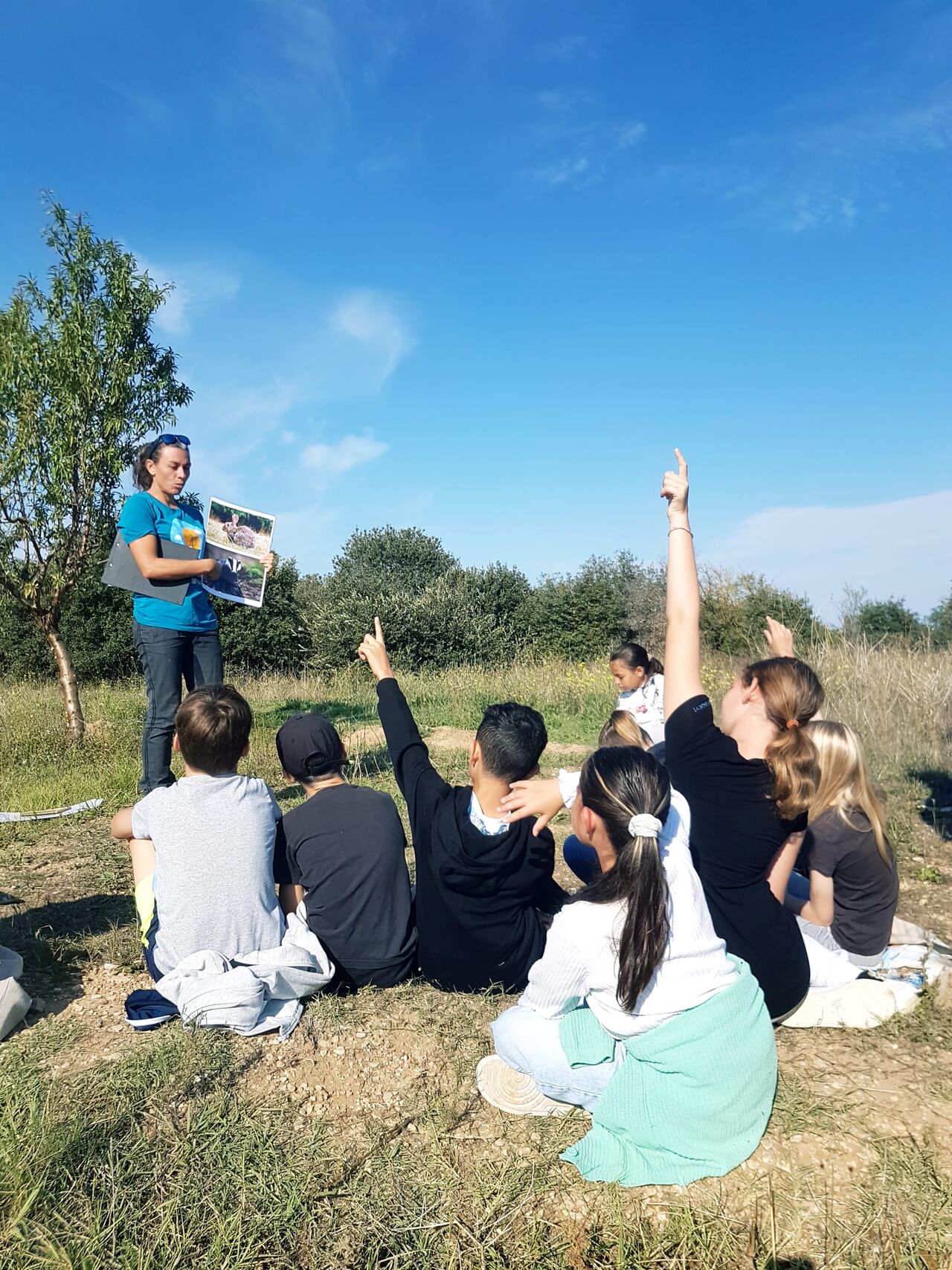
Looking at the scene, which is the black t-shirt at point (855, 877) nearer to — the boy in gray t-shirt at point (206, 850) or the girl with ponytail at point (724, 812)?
the girl with ponytail at point (724, 812)

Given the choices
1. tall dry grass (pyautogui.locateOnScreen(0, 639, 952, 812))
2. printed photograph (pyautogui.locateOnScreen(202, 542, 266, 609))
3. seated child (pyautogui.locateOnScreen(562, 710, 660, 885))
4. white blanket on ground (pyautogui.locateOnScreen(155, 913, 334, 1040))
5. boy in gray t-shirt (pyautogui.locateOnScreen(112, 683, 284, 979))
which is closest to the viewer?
white blanket on ground (pyautogui.locateOnScreen(155, 913, 334, 1040))

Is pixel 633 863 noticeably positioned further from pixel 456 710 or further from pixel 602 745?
pixel 456 710

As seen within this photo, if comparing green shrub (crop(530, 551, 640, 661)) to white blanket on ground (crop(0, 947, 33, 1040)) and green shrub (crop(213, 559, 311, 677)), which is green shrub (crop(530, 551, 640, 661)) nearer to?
green shrub (crop(213, 559, 311, 677))

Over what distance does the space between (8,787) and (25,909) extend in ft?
8.18

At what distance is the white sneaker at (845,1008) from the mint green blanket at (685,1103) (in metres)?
0.87

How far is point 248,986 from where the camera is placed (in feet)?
8.76

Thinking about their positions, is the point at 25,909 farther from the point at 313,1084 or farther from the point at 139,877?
the point at 313,1084

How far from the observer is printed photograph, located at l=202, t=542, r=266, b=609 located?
16.3ft

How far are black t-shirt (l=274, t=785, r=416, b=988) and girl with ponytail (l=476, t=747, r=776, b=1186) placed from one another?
0.93m

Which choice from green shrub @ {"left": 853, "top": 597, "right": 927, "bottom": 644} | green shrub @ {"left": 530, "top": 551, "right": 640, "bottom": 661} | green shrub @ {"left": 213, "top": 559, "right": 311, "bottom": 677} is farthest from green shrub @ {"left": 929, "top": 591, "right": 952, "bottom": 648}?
green shrub @ {"left": 213, "top": 559, "right": 311, "bottom": 677}

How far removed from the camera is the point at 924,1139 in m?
2.32

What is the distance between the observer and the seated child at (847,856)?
3.16 meters

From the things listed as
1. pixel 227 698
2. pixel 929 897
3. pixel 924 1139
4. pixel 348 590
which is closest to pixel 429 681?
pixel 348 590

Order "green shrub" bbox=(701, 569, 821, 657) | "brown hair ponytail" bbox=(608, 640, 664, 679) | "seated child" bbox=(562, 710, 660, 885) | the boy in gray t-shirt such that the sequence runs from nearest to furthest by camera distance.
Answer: the boy in gray t-shirt → "seated child" bbox=(562, 710, 660, 885) → "brown hair ponytail" bbox=(608, 640, 664, 679) → "green shrub" bbox=(701, 569, 821, 657)
